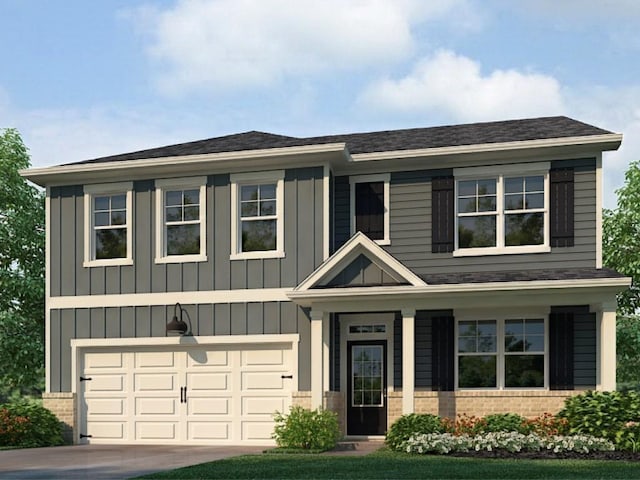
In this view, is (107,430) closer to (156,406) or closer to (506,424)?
(156,406)

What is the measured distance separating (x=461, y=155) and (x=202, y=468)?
28.3ft

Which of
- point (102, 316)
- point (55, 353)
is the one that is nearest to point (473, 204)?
point (102, 316)

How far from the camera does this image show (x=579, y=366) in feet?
63.1

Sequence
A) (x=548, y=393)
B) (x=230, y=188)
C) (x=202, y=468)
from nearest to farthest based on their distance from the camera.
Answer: (x=202, y=468) → (x=548, y=393) → (x=230, y=188)

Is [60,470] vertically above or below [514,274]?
below

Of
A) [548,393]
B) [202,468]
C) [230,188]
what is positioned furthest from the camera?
[230,188]

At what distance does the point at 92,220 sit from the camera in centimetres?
2148

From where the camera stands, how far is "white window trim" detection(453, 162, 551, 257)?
19.7m

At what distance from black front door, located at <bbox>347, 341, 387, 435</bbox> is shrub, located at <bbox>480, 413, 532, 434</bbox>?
273 centimetres

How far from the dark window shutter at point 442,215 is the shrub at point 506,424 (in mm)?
3807

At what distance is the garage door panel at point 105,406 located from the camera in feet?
68.7

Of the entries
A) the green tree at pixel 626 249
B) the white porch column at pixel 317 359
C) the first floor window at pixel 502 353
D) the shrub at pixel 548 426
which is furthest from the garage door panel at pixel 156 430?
the green tree at pixel 626 249

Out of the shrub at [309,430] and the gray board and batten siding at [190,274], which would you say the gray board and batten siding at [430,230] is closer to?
the gray board and batten siding at [190,274]

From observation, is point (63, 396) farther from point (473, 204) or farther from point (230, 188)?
point (473, 204)
